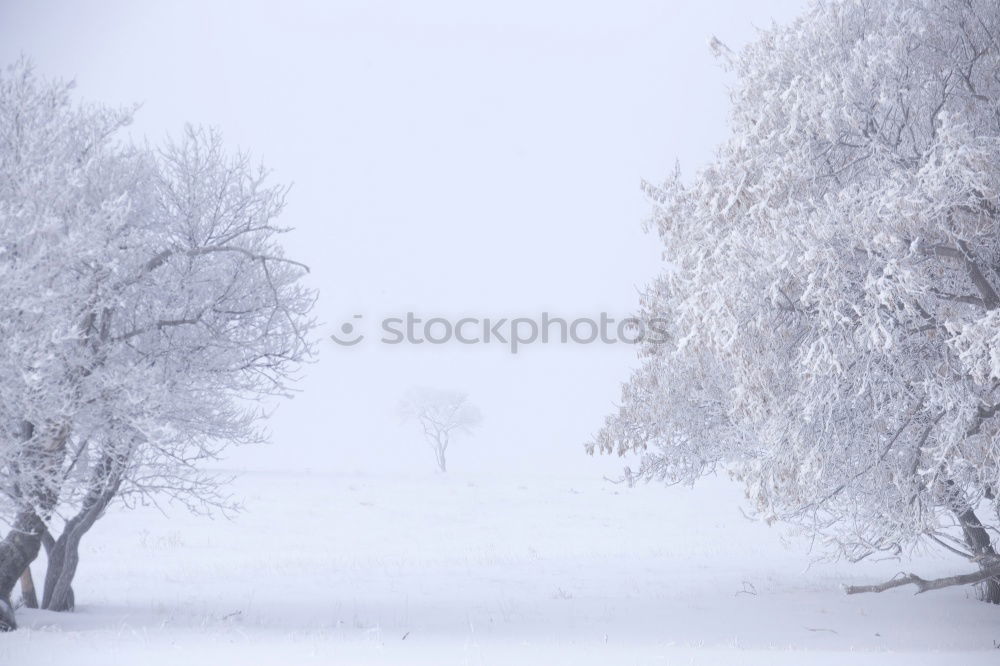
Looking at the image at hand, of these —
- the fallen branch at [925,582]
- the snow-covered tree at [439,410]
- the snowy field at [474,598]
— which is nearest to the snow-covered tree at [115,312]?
the snowy field at [474,598]

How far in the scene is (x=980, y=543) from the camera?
556 inches

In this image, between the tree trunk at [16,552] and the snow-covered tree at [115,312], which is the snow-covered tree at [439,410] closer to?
the snow-covered tree at [115,312]

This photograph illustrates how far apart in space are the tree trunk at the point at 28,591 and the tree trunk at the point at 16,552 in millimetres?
1592

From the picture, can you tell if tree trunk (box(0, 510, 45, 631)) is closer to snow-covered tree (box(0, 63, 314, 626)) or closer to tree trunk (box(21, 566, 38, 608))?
snow-covered tree (box(0, 63, 314, 626))

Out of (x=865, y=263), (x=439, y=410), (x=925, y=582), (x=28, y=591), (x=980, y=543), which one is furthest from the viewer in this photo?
(x=439, y=410)

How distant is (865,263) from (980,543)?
6957 millimetres

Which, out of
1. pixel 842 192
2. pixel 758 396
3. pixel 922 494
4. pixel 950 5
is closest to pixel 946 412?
pixel 922 494

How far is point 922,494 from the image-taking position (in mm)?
10758

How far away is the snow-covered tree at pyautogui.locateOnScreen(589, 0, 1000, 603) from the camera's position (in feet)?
31.2

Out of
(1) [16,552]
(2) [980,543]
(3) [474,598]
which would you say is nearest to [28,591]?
(1) [16,552]

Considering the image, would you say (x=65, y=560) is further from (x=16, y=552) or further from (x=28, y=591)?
(x=16, y=552)

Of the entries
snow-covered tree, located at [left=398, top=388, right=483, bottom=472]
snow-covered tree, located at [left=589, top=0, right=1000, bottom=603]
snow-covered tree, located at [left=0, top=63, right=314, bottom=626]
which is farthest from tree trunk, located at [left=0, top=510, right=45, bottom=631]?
snow-covered tree, located at [left=398, top=388, right=483, bottom=472]

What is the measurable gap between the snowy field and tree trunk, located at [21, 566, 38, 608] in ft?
1.52

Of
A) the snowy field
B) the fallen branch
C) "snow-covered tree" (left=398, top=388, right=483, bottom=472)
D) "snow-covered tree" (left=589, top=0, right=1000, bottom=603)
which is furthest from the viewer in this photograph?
"snow-covered tree" (left=398, top=388, right=483, bottom=472)
